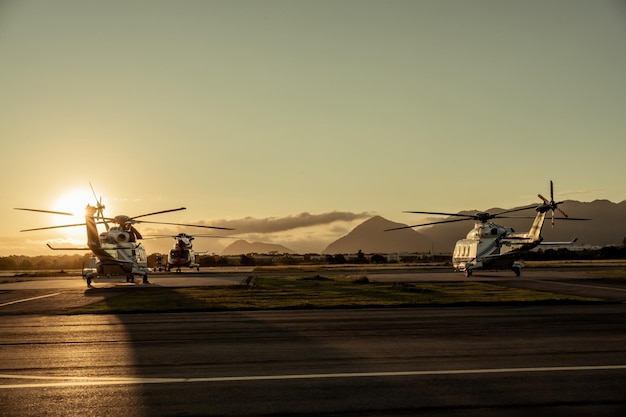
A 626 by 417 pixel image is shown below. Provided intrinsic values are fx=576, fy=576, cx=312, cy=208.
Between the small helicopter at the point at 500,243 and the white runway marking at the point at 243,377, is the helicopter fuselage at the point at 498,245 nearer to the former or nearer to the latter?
→ the small helicopter at the point at 500,243

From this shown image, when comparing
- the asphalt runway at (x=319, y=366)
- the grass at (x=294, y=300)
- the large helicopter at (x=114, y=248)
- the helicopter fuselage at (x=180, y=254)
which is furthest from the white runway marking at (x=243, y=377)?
the helicopter fuselage at (x=180, y=254)

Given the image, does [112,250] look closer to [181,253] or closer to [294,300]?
[294,300]

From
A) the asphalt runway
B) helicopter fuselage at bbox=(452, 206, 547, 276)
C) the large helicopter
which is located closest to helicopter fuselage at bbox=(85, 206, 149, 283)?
the large helicopter

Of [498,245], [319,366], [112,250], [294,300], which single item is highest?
[112,250]

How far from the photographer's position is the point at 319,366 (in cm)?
1123

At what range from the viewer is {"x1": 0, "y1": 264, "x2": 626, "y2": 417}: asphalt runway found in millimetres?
8461

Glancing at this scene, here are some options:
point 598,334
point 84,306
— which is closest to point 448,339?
point 598,334

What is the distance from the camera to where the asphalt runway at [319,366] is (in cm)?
846

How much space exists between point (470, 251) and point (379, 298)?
91.1 feet

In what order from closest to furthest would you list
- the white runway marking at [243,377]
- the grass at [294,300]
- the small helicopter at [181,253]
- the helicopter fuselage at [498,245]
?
the white runway marking at [243,377]
the grass at [294,300]
the helicopter fuselage at [498,245]
the small helicopter at [181,253]

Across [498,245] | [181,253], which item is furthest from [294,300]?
→ [181,253]

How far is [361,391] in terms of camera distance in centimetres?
920

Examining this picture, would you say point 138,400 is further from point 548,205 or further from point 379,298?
point 548,205

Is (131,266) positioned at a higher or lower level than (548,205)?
lower
